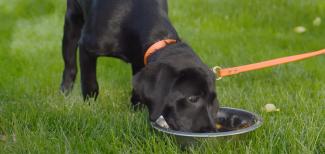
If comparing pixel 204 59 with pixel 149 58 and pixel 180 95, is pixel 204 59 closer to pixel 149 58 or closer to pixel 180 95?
pixel 149 58

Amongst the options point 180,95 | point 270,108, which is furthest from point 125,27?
point 270,108

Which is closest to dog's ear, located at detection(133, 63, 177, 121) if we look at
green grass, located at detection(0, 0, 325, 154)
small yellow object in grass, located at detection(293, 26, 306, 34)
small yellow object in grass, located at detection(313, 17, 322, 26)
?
green grass, located at detection(0, 0, 325, 154)

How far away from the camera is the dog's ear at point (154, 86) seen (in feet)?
10.2

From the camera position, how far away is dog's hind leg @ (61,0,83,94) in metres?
5.03

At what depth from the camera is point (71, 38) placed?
16.8 feet

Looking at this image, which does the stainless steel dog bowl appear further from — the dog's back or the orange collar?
the dog's back

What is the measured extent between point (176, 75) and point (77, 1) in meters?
2.04

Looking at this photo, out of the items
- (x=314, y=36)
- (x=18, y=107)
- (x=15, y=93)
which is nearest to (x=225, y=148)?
(x=18, y=107)

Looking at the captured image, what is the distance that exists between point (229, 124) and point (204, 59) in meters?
2.39

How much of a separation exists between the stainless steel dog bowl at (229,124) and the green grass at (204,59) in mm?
66

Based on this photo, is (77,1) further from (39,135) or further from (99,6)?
(39,135)

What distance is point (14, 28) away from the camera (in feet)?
23.6

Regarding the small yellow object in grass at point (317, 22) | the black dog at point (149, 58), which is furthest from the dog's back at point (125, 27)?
the small yellow object in grass at point (317, 22)

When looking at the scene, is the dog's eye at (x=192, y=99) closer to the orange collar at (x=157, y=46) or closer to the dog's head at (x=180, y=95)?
the dog's head at (x=180, y=95)
